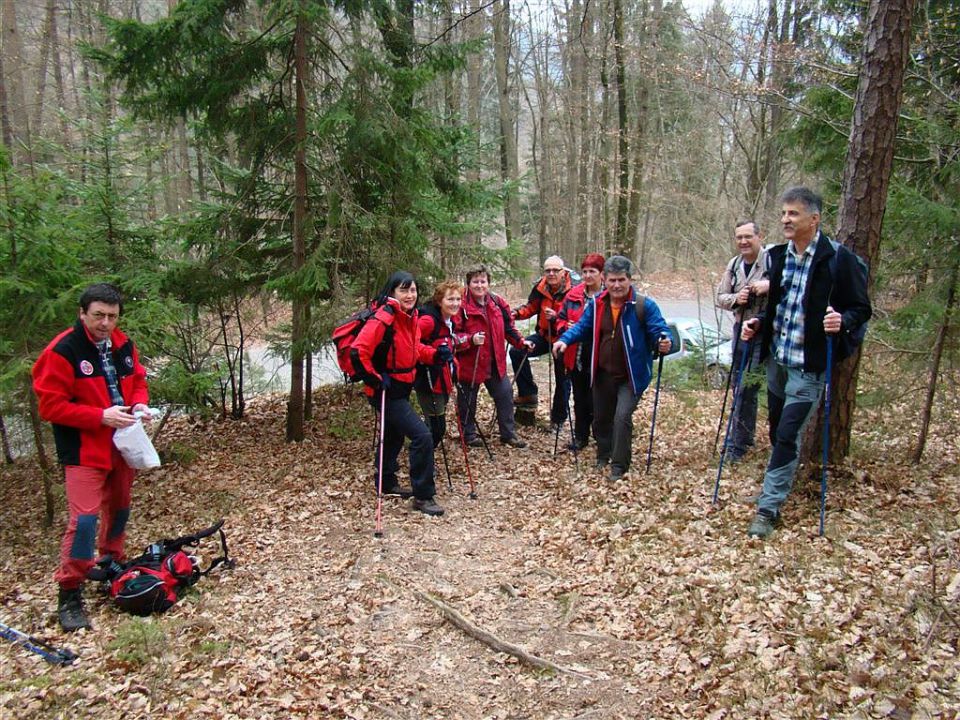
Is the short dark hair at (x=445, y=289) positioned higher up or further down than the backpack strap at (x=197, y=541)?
higher up

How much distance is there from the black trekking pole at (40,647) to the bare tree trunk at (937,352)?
23.7 ft

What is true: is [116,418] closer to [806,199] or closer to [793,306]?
[793,306]

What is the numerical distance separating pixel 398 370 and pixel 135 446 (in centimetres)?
247

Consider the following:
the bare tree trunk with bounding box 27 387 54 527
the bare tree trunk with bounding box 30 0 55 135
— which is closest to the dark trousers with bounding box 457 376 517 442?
the bare tree trunk with bounding box 27 387 54 527

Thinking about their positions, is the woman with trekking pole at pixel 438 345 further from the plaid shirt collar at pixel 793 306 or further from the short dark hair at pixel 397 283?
the plaid shirt collar at pixel 793 306

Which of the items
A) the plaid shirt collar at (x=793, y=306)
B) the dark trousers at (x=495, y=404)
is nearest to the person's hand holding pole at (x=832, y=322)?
the plaid shirt collar at (x=793, y=306)

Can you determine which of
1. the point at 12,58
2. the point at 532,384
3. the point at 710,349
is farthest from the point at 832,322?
the point at 12,58

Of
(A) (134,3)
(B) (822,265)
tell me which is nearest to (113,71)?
(B) (822,265)

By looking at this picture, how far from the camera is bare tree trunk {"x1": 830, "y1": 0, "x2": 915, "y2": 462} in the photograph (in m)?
5.19

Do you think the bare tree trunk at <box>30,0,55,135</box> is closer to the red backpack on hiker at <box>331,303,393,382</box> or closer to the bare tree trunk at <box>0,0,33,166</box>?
the bare tree trunk at <box>0,0,33,166</box>

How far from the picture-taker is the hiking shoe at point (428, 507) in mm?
6750

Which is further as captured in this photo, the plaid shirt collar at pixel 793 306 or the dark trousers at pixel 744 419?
the dark trousers at pixel 744 419

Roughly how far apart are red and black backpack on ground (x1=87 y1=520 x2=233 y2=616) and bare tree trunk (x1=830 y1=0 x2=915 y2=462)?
235 inches

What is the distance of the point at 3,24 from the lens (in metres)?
14.1
